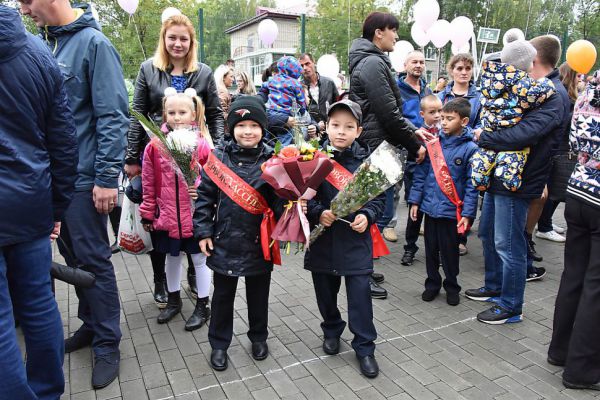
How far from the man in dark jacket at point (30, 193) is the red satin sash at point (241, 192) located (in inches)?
33.2

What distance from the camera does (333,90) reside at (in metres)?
6.48

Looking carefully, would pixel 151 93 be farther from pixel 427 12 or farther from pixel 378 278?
pixel 427 12

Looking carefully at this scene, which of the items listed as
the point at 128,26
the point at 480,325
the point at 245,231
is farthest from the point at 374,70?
the point at 128,26

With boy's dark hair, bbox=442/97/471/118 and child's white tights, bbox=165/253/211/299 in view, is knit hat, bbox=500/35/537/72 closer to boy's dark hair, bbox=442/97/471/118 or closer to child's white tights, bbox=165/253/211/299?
boy's dark hair, bbox=442/97/471/118

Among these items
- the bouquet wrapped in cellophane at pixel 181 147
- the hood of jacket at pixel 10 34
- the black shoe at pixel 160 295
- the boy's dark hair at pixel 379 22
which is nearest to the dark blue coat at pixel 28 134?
the hood of jacket at pixel 10 34

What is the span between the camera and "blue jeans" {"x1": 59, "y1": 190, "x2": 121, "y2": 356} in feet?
9.80

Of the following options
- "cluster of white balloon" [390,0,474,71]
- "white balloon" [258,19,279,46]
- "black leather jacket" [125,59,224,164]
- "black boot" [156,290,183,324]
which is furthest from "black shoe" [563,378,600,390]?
"white balloon" [258,19,279,46]

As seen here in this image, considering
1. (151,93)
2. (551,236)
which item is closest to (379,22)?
(151,93)

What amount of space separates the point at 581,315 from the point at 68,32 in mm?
3604

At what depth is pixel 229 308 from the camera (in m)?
3.20

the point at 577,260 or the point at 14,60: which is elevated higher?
the point at 14,60

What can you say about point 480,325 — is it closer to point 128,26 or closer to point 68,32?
point 68,32

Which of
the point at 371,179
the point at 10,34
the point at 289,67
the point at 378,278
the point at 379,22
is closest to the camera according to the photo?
the point at 10,34

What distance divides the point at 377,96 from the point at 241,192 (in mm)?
1637
